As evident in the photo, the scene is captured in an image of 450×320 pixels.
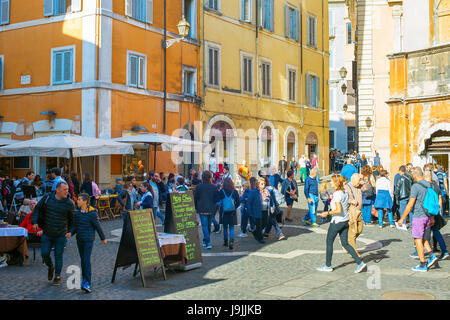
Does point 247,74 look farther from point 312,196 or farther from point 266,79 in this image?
point 312,196

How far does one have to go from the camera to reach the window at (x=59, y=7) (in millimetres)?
21969

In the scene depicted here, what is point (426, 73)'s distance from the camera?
59.9 feet

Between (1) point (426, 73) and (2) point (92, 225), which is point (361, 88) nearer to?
(1) point (426, 73)

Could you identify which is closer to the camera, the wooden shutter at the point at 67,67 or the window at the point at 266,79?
the wooden shutter at the point at 67,67

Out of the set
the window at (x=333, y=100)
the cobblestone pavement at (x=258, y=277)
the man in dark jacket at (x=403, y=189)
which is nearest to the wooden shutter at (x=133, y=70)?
the cobblestone pavement at (x=258, y=277)

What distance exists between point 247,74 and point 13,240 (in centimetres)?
2110

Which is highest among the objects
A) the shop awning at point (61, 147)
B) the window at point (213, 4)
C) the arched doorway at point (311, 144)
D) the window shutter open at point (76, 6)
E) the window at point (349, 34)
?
the window at point (349, 34)

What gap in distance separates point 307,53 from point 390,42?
13.8m

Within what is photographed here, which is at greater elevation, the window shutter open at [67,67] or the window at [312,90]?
the window at [312,90]

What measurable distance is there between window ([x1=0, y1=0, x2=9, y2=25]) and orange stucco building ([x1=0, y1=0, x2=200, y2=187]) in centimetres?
4

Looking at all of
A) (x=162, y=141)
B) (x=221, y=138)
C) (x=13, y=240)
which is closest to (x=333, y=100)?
(x=221, y=138)

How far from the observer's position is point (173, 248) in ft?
32.1

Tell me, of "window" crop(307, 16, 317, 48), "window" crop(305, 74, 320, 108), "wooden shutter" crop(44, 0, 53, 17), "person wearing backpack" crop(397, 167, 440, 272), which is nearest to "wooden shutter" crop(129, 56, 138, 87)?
"wooden shutter" crop(44, 0, 53, 17)

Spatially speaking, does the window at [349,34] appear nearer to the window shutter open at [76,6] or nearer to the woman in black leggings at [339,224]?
the window shutter open at [76,6]
